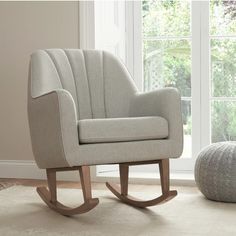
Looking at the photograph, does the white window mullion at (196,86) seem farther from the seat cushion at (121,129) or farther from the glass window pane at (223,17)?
the seat cushion at (121,129)

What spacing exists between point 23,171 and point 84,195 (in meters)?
1.66

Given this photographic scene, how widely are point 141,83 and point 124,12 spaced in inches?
22.4

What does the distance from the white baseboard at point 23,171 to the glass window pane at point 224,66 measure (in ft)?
4.09

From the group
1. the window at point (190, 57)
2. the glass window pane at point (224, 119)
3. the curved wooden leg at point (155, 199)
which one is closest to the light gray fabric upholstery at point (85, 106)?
the curved wooden leg at point (155, 199)

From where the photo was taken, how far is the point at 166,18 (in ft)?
13.7

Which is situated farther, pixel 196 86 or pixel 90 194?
pixel 196 86

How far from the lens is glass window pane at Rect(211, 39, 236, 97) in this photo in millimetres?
4035

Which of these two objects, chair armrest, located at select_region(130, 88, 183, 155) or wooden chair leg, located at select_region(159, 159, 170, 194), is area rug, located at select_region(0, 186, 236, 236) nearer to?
wooden chair leg, located at select_region(159, 159, 170, 194)

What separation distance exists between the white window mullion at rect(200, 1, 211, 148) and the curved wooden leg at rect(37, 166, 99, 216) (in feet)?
4.88

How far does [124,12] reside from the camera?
419cm

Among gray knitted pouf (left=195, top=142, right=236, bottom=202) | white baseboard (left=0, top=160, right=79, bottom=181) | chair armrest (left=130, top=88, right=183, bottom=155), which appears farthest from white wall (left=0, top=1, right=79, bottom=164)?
gray knitted pouf (left=195, top=142, right=236, bottom=202)

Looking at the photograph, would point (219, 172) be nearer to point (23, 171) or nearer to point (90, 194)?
point (90, 194)

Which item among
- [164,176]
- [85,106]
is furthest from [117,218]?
[85,106]

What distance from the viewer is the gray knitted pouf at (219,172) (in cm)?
290
